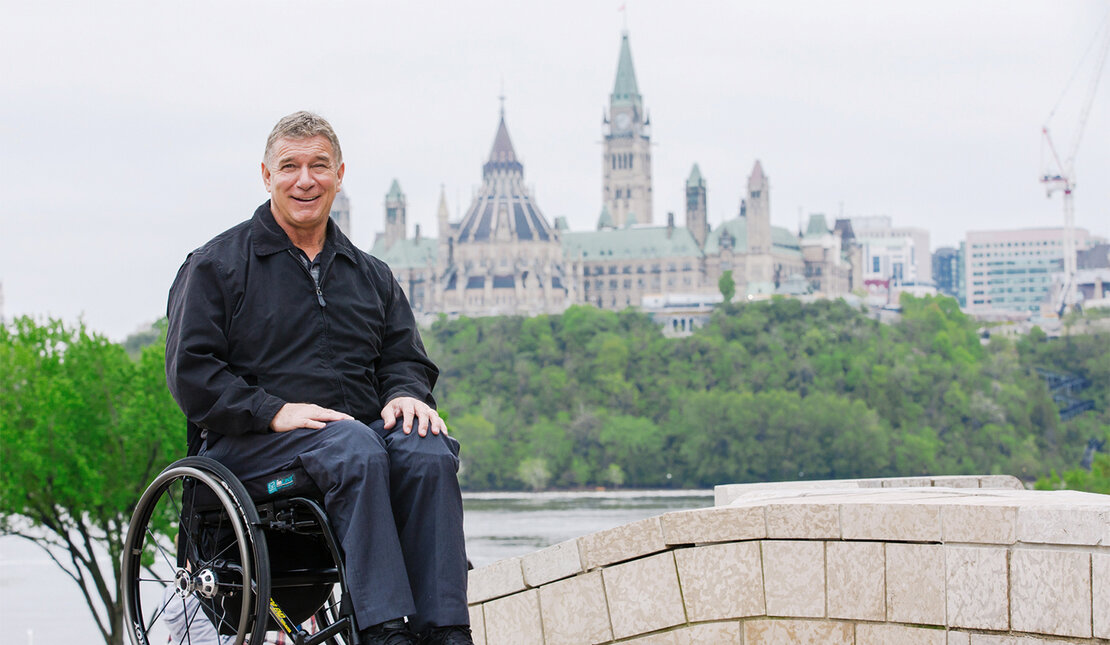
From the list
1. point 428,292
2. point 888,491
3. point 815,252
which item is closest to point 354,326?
point 888,491

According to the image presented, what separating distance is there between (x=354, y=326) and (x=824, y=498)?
69.5 inches

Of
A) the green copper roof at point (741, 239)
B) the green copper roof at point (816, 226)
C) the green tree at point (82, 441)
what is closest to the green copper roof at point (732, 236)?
the green copper roof at point (741, 239)

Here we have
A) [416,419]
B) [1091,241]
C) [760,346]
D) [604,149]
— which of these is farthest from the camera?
[1091,241]

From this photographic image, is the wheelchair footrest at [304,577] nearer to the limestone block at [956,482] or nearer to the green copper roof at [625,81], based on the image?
the limestone block at [956,482]

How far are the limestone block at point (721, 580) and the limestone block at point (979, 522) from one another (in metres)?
0.57

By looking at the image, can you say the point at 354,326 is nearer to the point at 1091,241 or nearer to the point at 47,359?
the point at 47,359

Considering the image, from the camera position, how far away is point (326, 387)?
3.54m

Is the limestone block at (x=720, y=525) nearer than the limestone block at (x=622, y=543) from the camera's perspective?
Yes

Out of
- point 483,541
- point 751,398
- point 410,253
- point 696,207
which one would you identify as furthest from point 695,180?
point 483,541

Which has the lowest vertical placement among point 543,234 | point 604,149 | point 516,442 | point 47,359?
point 516,442

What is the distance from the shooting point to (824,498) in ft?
A: 15.4

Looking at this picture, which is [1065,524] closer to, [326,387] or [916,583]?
[916,583]

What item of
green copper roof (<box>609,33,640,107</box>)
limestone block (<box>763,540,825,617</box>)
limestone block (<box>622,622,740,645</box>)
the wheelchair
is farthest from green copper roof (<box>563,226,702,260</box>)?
the wheelchair

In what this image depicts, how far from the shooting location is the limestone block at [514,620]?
4.94 metres
